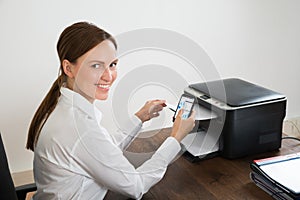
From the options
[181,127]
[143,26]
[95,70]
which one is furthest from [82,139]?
[143,26]

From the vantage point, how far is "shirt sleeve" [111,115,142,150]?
1501mm

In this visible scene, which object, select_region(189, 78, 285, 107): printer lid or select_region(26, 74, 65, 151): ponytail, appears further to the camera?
select_region(189, 78, 285, 107): printer lid

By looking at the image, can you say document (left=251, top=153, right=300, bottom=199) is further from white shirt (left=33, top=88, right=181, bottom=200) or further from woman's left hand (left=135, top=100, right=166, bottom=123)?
woman's left hand (left=135, top=100, right=166, bottom=123)

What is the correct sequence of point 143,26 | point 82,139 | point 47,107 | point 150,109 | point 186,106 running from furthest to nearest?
point 143,26 → point 150,109 → point 186,106 → point 47,107 → point 82,139

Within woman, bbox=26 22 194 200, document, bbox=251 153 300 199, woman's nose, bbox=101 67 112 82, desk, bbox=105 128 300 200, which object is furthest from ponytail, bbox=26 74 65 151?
document, bbox=251 153 300 199

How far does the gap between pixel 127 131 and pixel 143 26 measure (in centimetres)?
100

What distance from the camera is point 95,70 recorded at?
115 centimetres

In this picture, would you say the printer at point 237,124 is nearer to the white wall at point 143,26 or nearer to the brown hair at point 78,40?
the brown hair at point 78,40

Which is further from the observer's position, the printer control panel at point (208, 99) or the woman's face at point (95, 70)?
the printer control panel at point (208, 99)

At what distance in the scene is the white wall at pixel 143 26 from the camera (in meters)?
2.11

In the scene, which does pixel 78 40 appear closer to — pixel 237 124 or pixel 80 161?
pixel 80 161

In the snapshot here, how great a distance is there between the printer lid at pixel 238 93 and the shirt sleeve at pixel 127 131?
309 mm

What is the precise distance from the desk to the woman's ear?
1.33ft

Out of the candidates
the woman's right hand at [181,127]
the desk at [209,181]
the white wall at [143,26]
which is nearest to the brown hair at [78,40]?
the woman's right hand at [181,127]
